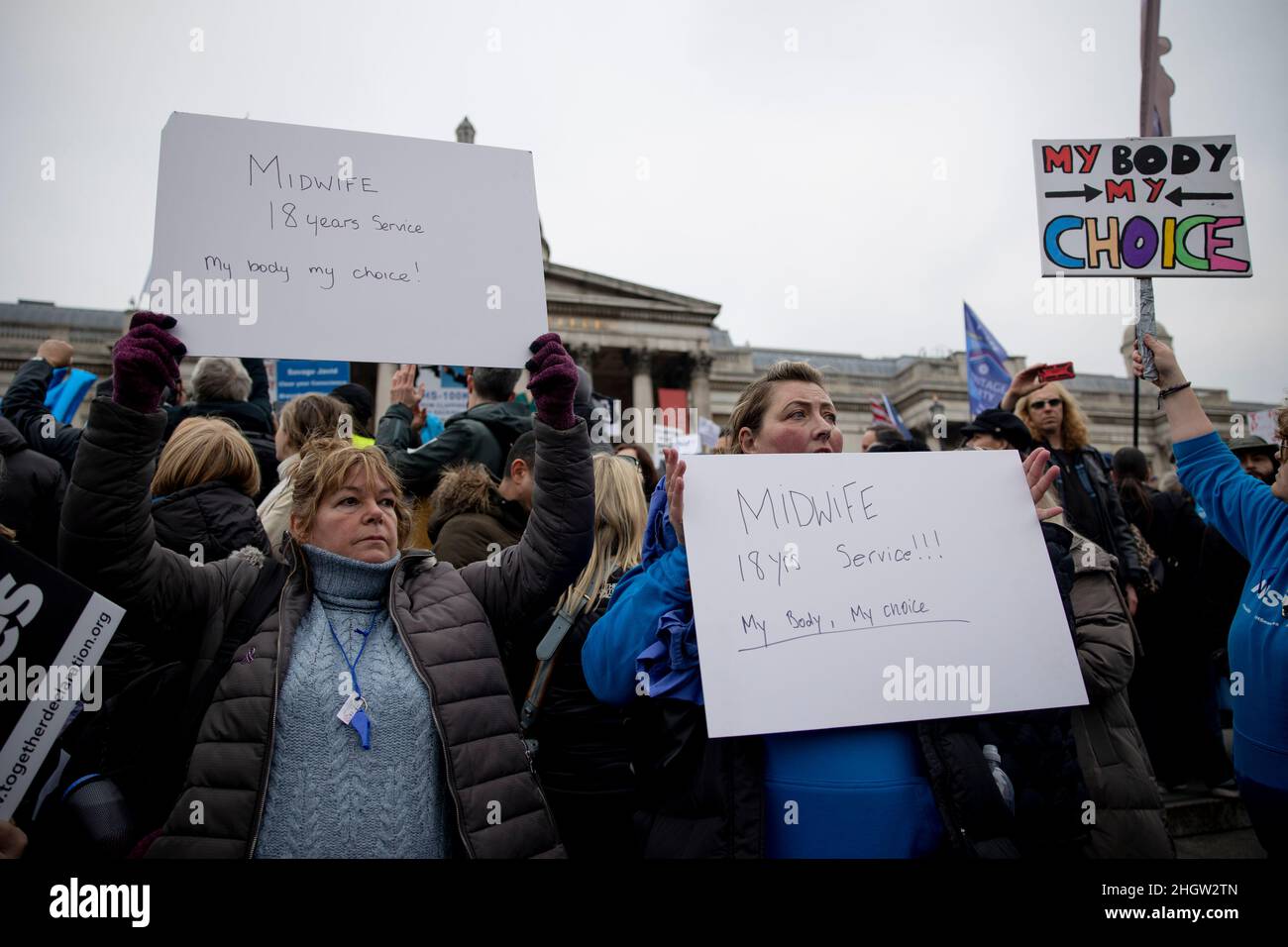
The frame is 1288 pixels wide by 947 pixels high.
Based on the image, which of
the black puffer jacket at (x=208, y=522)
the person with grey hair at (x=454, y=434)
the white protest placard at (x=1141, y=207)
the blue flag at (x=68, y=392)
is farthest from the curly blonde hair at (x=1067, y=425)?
the blue flag at (x=68, y=392)

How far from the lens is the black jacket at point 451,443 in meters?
3.98

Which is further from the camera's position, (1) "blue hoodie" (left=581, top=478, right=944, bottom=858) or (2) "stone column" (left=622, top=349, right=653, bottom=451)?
(2) "stone column" (left=622, top=349, right=653, bottom=451)

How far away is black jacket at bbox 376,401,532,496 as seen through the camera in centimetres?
398

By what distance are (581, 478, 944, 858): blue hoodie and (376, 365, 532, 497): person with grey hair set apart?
2.05m

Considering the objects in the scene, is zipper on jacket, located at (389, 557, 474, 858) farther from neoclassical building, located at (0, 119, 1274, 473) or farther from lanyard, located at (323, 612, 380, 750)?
neoclassical building, located at (0, 119, 1274, 473)

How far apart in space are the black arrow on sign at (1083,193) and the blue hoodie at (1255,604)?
1.06 meters

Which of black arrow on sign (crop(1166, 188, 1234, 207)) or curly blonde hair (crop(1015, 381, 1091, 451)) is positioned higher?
black arrow on sign (crop(1166, 188, 1234, 207))

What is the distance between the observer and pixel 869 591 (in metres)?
2.03

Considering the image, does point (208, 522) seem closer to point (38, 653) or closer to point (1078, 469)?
point (38, 653)

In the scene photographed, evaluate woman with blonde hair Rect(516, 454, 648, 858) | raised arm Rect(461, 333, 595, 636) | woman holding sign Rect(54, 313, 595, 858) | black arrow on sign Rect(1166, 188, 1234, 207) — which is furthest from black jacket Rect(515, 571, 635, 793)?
black arrow on sign Rect(1166, 188, 1234, 207)

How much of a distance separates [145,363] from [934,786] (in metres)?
2.21

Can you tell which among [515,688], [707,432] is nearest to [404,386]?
[515,688]

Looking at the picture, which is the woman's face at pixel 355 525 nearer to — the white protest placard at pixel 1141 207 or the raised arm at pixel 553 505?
the raised arm at pixel 553 505
